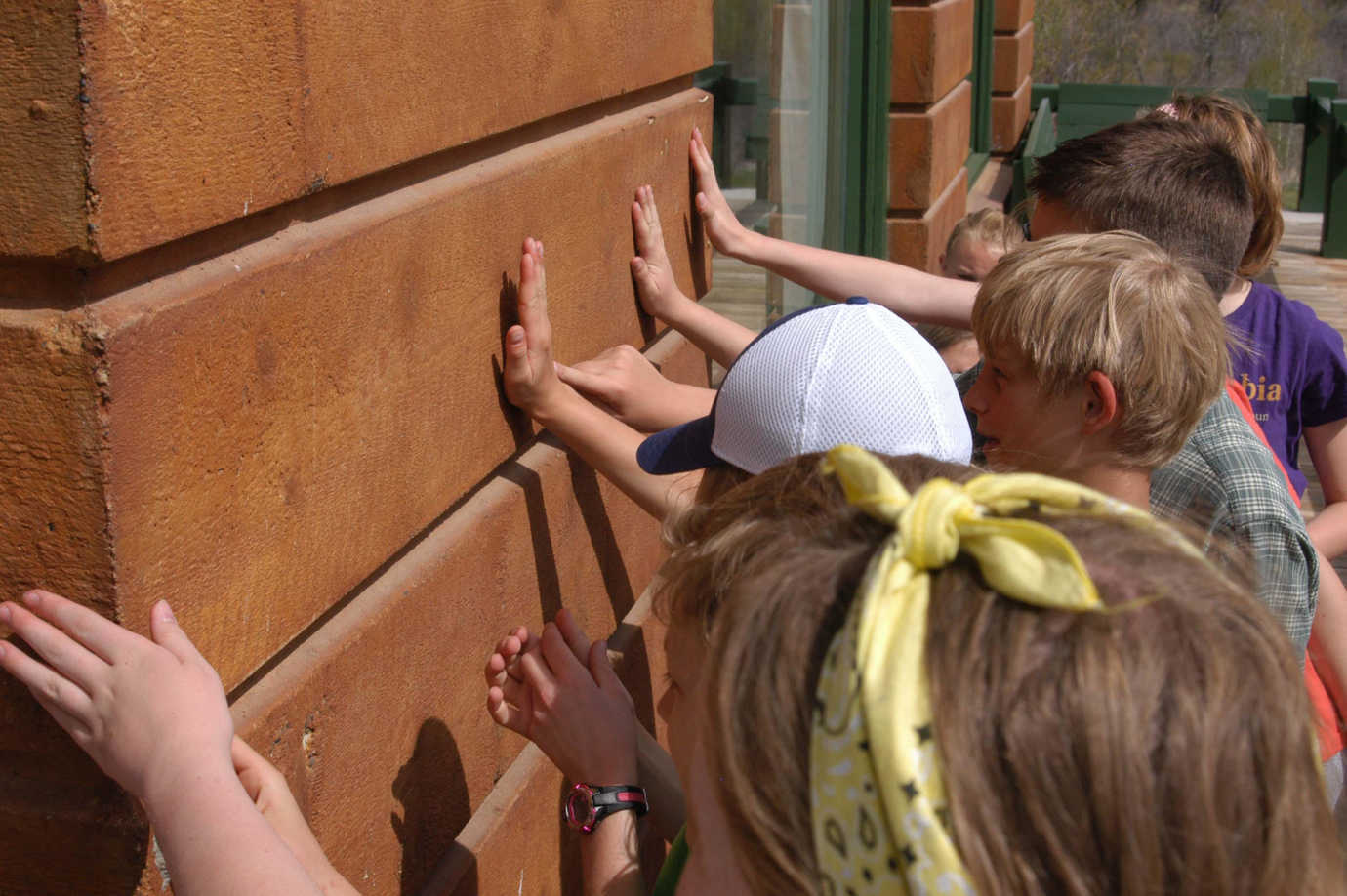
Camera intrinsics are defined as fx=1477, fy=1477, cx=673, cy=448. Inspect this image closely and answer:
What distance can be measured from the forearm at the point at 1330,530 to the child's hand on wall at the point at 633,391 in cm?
132

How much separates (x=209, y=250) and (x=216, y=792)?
0.49 m

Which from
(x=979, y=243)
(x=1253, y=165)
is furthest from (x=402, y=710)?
(x=979, y=243)

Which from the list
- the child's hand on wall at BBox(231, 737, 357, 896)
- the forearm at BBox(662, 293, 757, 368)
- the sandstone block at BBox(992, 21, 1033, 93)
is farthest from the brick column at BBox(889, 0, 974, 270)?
the sandstone block at BBox(992, 21, 1033, 93)

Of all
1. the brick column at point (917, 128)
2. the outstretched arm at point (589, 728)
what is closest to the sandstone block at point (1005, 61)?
the brick column at point (917, 128)

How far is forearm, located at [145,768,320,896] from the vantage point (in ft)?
3.92

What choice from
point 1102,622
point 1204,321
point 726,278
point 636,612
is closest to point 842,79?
point 726,278

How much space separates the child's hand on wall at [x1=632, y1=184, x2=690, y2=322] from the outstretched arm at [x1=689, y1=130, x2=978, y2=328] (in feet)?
1.27

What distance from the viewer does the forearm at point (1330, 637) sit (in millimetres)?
2463

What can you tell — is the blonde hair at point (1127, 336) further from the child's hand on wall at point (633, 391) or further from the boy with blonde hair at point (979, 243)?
the boy with blonde hair at point (979, 243)

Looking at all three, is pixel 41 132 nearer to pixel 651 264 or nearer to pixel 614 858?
pixel 614 858

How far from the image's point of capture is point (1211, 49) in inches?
994

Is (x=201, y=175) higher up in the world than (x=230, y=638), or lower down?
higher up

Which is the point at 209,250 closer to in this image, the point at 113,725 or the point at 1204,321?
the point at 113,725

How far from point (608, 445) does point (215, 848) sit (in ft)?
3.47
